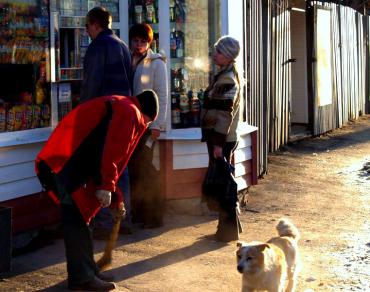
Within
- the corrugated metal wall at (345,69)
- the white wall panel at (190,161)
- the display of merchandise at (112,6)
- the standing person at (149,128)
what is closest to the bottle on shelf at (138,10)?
the display of merchandise at (112,6)

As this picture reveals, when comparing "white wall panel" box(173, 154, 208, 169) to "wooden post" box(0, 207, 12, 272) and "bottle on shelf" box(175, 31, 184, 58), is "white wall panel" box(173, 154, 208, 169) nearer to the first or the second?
"bottle on shelf" box(175, 31, 184, 58)

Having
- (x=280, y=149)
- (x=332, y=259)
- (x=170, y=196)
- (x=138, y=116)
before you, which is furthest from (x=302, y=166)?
(x=138, y=116)

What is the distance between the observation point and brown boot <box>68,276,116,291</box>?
18.6 feet

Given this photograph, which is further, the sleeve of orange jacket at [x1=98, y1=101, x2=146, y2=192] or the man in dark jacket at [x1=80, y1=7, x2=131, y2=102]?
the man in dark jacket at [x1=80, y1=7, x2=131, y2=102]

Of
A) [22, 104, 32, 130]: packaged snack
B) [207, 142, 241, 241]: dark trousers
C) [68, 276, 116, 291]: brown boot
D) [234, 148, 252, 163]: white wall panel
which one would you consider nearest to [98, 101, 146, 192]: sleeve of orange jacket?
[68, 276, 116, 291]: brown boot

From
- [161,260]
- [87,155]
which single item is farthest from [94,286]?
[161,260]

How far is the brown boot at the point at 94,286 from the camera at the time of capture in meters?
5.66

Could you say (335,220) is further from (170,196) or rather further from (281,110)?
(281,110)

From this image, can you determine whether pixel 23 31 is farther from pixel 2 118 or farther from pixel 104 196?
pixel 104 196

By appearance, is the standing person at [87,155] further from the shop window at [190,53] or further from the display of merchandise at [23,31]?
the shop window at [190,53]

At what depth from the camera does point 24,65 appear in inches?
274

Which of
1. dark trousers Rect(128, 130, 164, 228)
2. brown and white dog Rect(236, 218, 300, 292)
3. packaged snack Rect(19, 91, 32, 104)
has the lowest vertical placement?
brown and white dog Rect(236, 218, 300, 292)

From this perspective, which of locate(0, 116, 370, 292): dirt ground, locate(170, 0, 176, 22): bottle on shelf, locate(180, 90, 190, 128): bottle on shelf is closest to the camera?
locate(0, 116, 370, 292): dirt ground

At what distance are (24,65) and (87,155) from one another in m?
1.93
